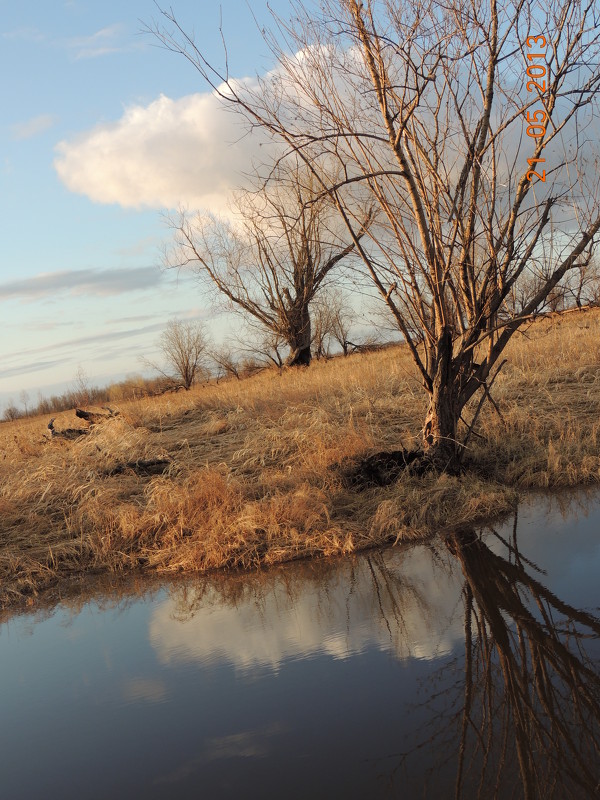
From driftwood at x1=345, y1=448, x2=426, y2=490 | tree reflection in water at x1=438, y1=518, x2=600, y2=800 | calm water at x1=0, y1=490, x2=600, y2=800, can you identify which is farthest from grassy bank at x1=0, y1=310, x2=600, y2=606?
tree reflection in water at x1=438, y1=518, x2=600, y2=800

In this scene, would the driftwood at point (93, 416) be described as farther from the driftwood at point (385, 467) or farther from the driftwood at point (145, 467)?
the driftwood at point (385, 467)

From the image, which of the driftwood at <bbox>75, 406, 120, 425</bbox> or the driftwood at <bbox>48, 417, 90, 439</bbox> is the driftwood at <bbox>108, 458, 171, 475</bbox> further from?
the driftwood at <bbox>75, 406, 120, 425</bbox>

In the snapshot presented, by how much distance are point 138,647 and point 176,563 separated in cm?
152

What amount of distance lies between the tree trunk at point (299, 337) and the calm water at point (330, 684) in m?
21.5

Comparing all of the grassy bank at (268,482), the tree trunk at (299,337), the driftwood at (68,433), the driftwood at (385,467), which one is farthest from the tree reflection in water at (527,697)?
the tree trunk at (299,337)

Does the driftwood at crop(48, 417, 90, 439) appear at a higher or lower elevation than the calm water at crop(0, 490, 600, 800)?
higher

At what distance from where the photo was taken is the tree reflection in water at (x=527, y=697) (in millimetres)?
2559

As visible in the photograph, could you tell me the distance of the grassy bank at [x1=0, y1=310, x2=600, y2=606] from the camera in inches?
238

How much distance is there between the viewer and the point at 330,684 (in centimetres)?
349

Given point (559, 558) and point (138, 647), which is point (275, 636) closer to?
point (138, 647)

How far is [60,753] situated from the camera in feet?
10.7

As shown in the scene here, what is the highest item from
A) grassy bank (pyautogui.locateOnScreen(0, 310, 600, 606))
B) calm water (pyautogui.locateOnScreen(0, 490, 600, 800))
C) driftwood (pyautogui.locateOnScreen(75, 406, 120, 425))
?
driftwood (pyautogui.locateOnScreen(75, 406, 120, 425))

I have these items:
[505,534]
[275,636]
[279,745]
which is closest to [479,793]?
[279,745]

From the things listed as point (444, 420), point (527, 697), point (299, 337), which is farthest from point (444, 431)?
point (299, 337)
